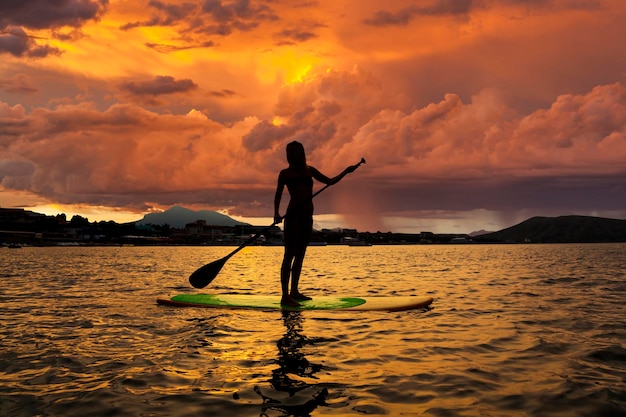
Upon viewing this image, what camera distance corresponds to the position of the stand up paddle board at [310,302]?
13.1m

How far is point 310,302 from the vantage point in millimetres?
13586

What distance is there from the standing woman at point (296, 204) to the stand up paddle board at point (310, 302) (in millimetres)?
524

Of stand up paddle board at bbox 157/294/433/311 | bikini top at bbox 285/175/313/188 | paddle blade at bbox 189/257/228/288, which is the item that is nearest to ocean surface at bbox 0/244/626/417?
stand up paddle board at bbox 157/294/433/311

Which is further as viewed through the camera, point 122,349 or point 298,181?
point 298,181

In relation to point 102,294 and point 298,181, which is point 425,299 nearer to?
point 298,181

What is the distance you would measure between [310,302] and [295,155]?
3524 millimetres

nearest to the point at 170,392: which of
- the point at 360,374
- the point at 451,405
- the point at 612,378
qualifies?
the point at 360,374

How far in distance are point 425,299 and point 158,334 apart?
6.81m

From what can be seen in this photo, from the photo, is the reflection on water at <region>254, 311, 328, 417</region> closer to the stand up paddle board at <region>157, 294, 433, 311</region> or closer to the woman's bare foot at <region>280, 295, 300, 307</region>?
the woman's bare foot at <region>280, 295, 300, 307</region>

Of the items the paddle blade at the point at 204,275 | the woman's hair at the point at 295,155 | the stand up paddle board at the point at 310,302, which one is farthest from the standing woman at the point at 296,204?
the paddle blade at the point at 204,275

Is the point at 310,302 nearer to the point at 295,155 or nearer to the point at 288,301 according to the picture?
the point at 288,301

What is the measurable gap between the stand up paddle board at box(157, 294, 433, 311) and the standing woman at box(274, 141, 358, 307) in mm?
524

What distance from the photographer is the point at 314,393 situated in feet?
21.2

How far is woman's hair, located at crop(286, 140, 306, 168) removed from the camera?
1305 cm
